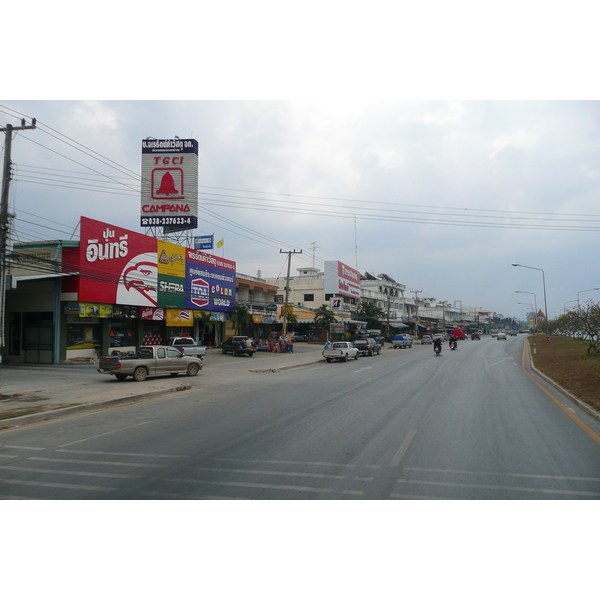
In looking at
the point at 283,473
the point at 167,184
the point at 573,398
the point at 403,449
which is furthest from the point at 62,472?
the point at 167,184

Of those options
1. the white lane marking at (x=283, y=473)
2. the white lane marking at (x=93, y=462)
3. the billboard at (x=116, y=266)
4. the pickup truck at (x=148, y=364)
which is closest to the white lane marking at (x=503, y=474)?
the white lane marking at (x=283, y=473)

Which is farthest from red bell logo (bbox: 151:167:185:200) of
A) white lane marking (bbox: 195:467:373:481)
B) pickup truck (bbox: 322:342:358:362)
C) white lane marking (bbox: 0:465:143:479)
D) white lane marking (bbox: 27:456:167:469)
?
white lane marking (bbox: 195:467:373:481)

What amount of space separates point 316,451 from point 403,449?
1.51m

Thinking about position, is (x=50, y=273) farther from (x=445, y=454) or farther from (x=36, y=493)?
(x=445, y=454)

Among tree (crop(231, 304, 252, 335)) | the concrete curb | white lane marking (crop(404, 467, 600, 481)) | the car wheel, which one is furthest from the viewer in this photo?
tree (crop(231, 304, 252, 335))

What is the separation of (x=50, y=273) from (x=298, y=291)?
4726cm

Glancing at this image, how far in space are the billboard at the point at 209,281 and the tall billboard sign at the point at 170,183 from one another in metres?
3.27

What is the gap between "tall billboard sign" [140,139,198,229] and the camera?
1576 inches

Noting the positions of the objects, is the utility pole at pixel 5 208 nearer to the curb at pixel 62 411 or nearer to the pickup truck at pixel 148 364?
the pickup truck at pixel 148 364

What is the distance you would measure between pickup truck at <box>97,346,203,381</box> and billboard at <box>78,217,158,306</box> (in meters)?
8.75

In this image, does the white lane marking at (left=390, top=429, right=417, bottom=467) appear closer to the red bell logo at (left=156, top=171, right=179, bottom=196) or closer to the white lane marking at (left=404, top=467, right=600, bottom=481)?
the white lane marking at (left=404, top=467, right=600, bottom=481)

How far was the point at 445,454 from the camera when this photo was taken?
767cm

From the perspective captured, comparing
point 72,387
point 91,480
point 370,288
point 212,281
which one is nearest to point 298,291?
point 370,288

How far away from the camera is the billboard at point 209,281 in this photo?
1556 inches
